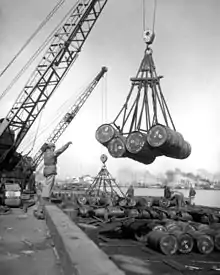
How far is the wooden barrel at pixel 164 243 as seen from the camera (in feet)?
32.4

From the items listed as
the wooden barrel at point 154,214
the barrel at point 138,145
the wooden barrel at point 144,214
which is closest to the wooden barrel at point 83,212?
the wooden barrel at point 144,214

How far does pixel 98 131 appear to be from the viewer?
42.9ft

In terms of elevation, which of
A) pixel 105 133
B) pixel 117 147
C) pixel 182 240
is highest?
pixel 105 133

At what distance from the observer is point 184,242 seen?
10.2 metres

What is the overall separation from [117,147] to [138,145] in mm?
1102

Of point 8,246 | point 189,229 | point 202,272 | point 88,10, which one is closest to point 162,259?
point 202,272

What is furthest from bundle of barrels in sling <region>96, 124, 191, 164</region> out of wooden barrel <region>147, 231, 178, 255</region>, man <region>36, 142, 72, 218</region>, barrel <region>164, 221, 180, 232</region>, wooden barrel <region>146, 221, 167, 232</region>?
man <region>36, 142, 72, 218</region>

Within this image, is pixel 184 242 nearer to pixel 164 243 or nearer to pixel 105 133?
pixel 164 243

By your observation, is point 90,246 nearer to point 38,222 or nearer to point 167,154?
point 38,222

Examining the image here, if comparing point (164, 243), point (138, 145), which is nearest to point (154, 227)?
point (164, 243)

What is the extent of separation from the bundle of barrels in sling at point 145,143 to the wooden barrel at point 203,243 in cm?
302

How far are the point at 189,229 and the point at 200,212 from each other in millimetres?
7062

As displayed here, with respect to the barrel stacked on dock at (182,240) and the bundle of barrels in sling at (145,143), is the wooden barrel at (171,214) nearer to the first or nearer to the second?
the bundle of barrels in sling at (145,143)

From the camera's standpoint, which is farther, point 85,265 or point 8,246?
point 8,246
